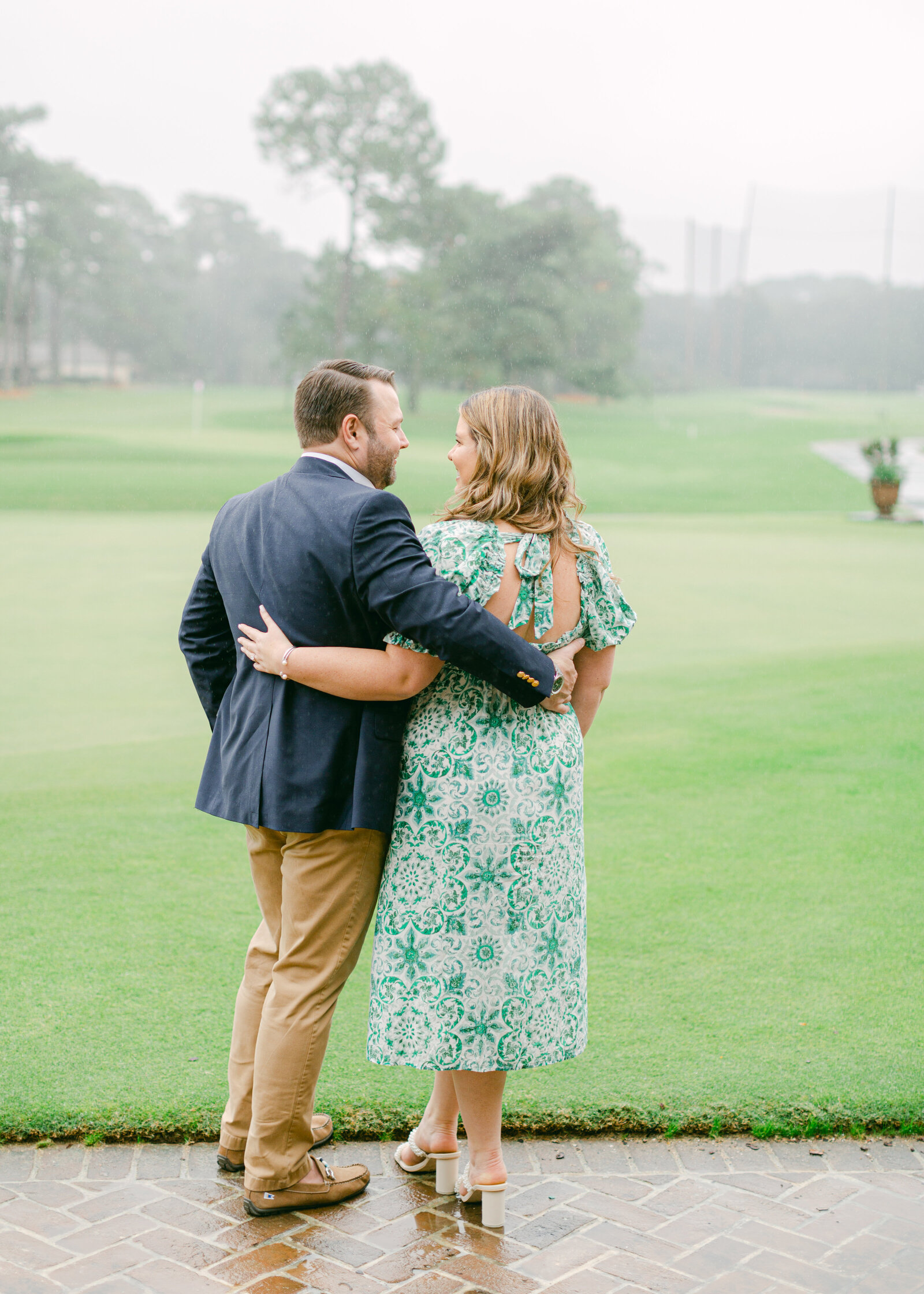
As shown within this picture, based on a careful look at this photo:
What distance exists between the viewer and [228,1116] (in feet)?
8.39

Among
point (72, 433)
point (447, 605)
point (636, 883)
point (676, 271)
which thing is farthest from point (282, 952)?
point (676, 271)

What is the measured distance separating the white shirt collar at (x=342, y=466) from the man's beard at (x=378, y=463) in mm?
30

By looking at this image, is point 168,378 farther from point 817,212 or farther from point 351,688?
point 351,688

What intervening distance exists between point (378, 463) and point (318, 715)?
52 centimetres

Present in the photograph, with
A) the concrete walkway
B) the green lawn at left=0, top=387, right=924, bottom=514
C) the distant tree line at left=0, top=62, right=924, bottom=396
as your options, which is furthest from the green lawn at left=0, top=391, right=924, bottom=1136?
the distant tree line at left=0, top=62, right=924, bottom=396

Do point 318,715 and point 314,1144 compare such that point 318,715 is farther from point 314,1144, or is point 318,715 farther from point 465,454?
point 314,1144

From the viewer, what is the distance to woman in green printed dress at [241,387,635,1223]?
7.52 feet

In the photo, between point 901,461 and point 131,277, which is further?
point 131,277

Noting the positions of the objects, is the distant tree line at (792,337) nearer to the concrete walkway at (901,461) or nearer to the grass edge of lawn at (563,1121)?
the concrete walkway at (901,461)

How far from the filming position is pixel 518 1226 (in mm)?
2383

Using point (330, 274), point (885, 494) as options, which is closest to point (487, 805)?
point (885, 494)

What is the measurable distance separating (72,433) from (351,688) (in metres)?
31.9

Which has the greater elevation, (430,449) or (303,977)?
(430,449)

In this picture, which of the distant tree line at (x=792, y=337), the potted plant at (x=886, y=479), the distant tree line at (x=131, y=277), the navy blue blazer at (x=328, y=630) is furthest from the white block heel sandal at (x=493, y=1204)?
the distant tree line at (x=792, y=337)
